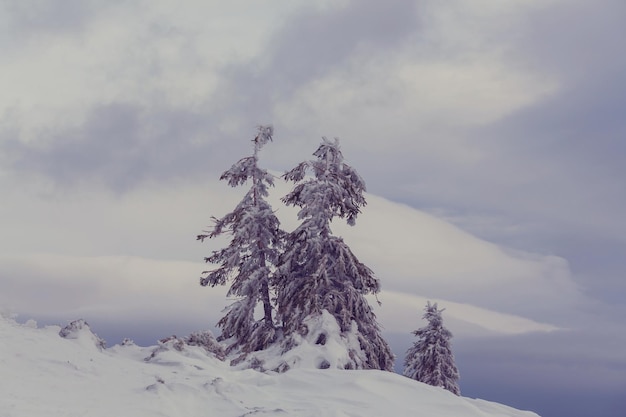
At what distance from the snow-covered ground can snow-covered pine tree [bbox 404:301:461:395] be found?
60.8 feet

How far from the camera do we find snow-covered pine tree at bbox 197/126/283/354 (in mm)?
23609

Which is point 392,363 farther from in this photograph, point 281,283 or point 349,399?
point 349,399

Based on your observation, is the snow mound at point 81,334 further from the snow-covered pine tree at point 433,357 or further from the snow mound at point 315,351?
the snow-covered pine tree at point 433,357

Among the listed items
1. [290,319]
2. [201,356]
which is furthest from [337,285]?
[201,356]

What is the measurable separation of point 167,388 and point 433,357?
2321 centimetres

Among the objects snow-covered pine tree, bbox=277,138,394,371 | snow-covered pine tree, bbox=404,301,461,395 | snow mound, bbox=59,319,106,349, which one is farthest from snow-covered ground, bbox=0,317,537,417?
snow-covered pine tree, bbox=404,301,461,395

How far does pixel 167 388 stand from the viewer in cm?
879

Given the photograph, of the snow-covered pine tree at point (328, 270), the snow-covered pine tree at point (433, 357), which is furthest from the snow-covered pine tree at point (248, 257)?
the snow-covered pine tree at point (433, 357)

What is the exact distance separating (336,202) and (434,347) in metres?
11.9

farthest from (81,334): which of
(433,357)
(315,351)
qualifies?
(433,357)

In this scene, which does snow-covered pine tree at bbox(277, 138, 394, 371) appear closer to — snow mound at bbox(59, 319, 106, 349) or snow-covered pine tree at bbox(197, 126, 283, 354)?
snow-covered pine tree at bbox(197, 126, 283, 354)

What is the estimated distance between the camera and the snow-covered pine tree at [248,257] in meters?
23.6

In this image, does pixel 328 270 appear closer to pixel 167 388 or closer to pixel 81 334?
pixel 81 334

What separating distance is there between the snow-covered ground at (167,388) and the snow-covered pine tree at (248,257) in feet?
38.5
